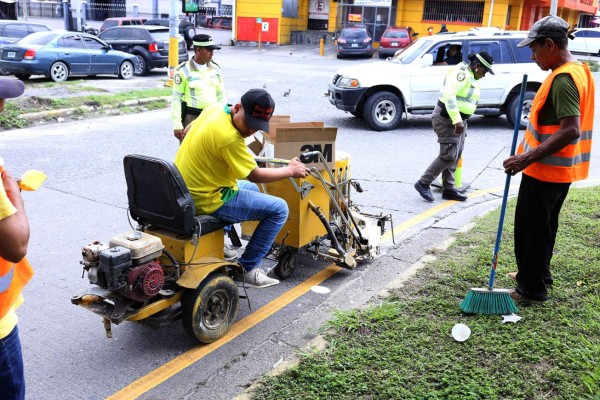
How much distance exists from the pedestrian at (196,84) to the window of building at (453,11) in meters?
31.7

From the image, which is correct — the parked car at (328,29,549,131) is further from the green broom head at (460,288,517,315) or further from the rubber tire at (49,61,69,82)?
the rubber tire at (49,61,69,82)

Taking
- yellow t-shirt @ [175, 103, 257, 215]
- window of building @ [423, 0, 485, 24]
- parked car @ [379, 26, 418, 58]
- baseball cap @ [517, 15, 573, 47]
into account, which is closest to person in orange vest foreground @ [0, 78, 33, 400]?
yellow t-shirt @ [175, 103, 257, 215]

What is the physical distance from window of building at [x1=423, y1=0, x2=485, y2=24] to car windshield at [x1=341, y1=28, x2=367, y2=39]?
7.47 m

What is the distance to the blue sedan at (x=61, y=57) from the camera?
52.4ft

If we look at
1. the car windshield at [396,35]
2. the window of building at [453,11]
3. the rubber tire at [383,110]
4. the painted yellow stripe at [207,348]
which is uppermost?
the window of building at [453,11]

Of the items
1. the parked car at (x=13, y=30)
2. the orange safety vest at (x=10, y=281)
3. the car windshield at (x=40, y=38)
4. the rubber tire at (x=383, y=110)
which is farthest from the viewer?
the parked car at (x=13, y=30)

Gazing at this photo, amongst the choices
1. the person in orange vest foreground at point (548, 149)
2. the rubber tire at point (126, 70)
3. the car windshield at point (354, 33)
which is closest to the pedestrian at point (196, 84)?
the person in orange vest foreground at point (548, 149)

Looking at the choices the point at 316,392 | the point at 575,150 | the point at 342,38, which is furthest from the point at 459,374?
the point at 342,38

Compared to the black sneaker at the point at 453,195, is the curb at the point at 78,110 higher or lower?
higher

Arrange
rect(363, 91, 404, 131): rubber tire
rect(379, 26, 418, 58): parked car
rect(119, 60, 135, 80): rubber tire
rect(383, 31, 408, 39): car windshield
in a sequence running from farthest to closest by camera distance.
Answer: rect(383, 31, 408, 39): car windshield < rect(379, 26, 418, 58): parked car < rect(119, 60, 135, 80): rubber tire < rect(363, 91, 404, 131): rubber tire

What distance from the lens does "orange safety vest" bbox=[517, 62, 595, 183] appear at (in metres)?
4.00

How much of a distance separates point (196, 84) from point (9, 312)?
16.4 feet

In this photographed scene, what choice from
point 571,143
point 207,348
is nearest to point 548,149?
point 571,143

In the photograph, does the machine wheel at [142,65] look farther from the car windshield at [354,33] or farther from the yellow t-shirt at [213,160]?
the yellow t-shirt at [213,160]
